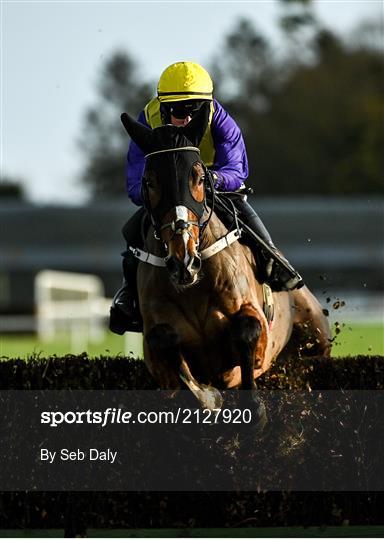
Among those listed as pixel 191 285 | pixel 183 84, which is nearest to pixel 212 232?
pixel 191 285

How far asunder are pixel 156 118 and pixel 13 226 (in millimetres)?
39719

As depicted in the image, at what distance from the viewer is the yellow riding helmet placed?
632cm

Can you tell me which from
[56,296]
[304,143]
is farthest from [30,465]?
[304,143]

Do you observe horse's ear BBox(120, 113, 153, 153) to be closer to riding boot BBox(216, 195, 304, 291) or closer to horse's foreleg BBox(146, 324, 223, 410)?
horse's foreleg BBox(146, 324, 223, 410)

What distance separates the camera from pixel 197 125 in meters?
6.10

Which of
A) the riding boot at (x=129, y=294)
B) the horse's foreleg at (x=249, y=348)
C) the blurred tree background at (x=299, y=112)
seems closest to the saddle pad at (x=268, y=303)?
the horse's foreleg at (x=249, y=348)

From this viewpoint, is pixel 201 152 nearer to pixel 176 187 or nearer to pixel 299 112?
pixel 176 187

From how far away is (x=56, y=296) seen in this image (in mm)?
27047

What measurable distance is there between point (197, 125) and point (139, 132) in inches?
11.2

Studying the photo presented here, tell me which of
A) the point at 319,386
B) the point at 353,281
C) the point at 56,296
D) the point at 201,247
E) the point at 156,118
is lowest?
the point at 353,281

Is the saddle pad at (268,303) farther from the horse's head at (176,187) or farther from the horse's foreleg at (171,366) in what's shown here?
Answer: the horse's head at (176,187)

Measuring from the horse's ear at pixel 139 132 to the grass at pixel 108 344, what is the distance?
13024 millimetres

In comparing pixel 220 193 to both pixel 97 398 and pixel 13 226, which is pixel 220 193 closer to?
pixel 97 398

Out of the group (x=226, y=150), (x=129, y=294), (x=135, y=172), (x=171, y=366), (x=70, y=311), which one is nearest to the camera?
(x=171, y=366)
